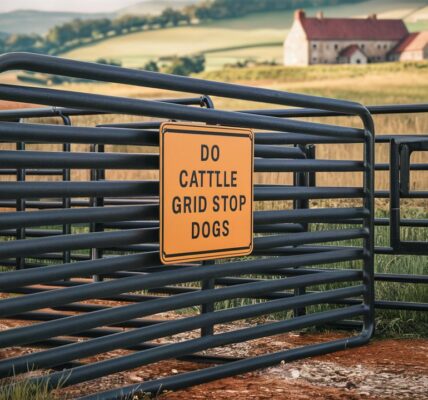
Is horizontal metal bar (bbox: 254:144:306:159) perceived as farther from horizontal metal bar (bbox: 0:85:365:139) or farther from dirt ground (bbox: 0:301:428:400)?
dirt ground (bbox: 0:301:428:400)

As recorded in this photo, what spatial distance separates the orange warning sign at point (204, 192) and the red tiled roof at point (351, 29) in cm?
6727

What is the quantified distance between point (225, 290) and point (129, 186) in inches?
34.5

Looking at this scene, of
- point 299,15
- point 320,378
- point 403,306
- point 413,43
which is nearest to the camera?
point 320,378

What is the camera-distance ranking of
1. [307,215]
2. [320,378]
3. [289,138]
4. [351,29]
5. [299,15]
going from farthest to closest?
[299,15], [351,29], [307,215], [289,138], [320,378]

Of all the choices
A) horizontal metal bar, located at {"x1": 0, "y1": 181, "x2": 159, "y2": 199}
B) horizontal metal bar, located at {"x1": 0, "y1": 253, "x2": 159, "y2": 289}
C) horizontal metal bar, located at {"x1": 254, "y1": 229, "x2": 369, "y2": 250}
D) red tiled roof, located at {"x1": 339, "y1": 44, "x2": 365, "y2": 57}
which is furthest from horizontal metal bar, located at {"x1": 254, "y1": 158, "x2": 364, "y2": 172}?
red tiled roof, located at {"x1": 339, "y1": 44, "x2": 365, "y2": 57}

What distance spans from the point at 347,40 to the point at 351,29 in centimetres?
110

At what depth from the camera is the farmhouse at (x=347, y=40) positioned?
2808 inches

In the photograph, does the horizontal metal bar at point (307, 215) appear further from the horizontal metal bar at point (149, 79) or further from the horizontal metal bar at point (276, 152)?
the horizontal metal bar at point (149, 79)

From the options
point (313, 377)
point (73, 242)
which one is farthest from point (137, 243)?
point (313, 377)

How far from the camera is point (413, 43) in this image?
68000 mm

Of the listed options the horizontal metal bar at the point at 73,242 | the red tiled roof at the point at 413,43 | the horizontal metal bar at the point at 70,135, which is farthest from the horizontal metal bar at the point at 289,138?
the red tiled roof at the point at 413,43

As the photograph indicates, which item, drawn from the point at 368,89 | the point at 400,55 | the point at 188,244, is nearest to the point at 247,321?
the point at 188,244

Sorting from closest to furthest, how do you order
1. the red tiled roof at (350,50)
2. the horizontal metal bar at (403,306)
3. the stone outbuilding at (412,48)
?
the horizontal metal bar at (403,306)
the stone outbuilding at (412,48)
the red tiled roof at (350,50)

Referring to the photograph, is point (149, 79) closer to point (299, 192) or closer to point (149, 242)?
point (149, 242)
